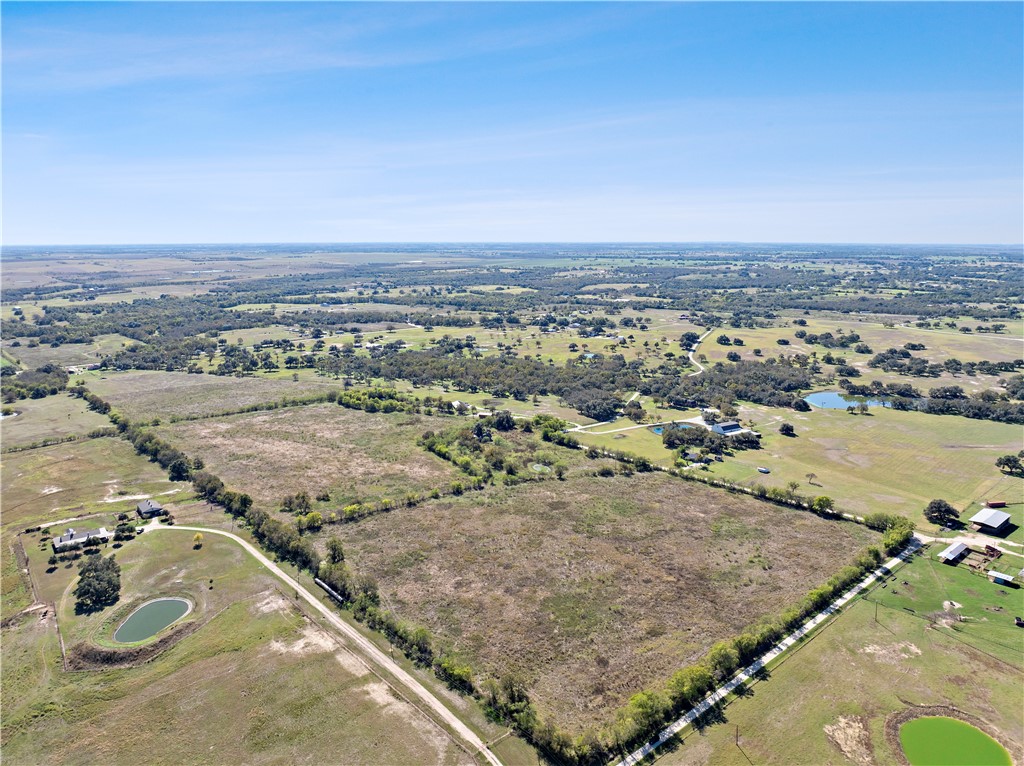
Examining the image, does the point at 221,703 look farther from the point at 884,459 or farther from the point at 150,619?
the point at 884,459

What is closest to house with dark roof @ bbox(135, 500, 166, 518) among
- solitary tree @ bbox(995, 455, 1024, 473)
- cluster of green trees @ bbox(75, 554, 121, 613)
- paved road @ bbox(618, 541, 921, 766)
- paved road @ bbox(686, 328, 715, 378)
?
cluster of green trees @ bbox(75, 554, 121, 613)

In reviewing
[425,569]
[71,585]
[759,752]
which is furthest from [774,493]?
[71,585]

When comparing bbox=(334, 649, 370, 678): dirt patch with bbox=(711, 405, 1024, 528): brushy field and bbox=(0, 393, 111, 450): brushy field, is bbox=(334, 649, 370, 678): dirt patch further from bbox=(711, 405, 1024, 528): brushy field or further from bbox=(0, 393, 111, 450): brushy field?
bbox=(0, 393, 111, 450): brushy field

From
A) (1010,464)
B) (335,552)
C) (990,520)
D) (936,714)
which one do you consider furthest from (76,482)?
(1010,464)

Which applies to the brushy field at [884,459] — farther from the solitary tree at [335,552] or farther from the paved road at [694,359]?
the solitary tree at [335,552]

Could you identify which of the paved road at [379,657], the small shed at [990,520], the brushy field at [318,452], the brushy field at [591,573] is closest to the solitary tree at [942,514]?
the small shed at [990,520]

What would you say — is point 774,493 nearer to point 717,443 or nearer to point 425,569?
point 717,443
